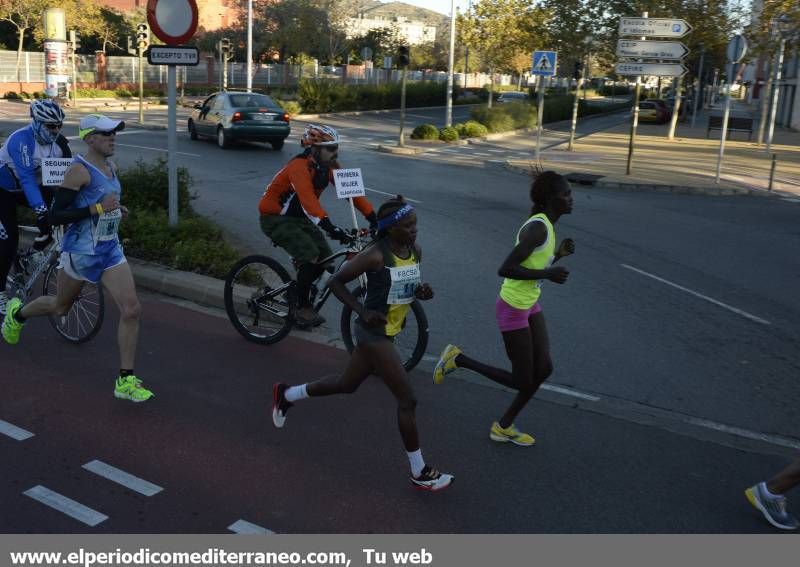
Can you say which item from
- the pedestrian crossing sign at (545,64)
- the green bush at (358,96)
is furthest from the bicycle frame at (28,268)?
the green bush at (358,96)

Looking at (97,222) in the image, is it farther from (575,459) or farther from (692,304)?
(692,304)

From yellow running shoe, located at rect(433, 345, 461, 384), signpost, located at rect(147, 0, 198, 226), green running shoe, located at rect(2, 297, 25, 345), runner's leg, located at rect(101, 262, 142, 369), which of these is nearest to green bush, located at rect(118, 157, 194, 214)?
signpost, located at rect(147, 0, 198, 226)

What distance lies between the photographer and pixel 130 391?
550 cm

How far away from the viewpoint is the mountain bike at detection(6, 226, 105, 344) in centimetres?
652

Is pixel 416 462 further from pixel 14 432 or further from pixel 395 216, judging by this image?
pixel 14 432

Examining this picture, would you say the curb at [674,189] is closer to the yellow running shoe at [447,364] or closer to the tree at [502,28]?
the yellow running shoe at [447,364]

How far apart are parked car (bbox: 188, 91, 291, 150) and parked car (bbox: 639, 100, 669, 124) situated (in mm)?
29215

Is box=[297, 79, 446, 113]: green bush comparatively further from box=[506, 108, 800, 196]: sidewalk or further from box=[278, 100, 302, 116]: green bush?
box=[506, 108, 800, 196]: sidewalk

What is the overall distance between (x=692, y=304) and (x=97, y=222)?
608 centimetres

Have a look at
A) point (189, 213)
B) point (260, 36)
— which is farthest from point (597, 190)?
point (260, 36)

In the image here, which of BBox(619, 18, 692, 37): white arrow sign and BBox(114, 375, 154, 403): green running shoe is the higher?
BBox(619, 18, 692, 37): white arrow sign

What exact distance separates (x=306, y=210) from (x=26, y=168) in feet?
7.34

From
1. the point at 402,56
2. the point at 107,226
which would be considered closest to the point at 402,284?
the point at 107,226

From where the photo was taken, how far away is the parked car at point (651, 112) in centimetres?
4653
